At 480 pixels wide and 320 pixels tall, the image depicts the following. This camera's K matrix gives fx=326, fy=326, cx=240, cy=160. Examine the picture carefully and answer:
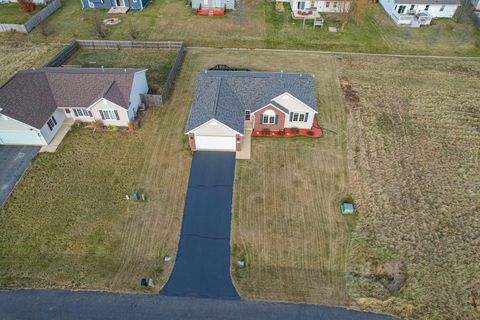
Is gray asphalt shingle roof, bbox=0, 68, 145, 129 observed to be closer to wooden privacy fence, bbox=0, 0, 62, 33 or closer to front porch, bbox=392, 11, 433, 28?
wooden privacy fence, bbox=0, 0, 62, 33

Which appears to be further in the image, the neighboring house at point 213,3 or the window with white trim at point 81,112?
the neighboring house at point 213,3

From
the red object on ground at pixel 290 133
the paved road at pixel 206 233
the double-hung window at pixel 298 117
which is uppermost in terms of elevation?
the double-hung window at pixel 298 117

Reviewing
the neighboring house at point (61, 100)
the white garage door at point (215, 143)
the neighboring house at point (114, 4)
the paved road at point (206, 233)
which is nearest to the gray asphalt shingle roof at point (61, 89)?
the neighboring house at point (61, 100)

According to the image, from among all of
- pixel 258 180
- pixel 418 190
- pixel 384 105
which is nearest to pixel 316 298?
pixel 258 180

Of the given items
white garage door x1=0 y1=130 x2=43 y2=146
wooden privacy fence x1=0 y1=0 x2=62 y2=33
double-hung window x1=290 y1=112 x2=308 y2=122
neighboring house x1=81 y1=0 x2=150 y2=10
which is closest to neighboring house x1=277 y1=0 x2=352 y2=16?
neighboring house x1=81 y1=0 x2=150 y2=10

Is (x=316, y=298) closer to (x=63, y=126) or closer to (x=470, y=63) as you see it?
(x=63, y=126)

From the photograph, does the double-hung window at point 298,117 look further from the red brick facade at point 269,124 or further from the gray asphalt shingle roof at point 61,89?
the gray asphalt shingle roof at point 61,89
